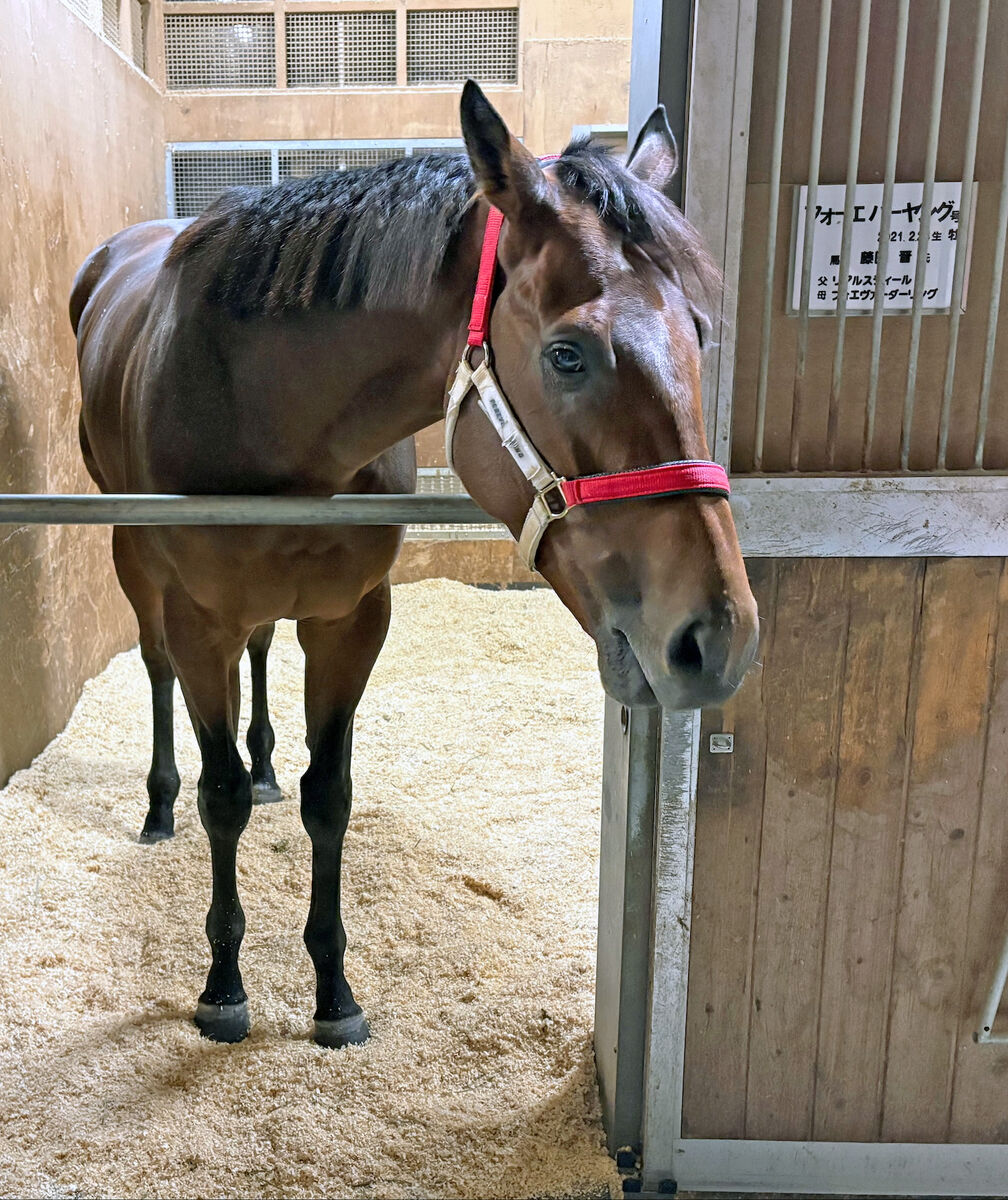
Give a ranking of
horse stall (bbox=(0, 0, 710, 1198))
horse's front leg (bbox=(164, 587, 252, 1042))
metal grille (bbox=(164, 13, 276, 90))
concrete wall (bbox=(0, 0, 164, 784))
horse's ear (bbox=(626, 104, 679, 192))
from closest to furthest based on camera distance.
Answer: horse's ear (bbox=(626, 104, 679, 192))
horse stall (bbox=(0, 0, 710, 1198))
horse's front leg (bbox=(164, 587, 252, 1042))
concrete wall (bbox=(0, 0, 164, 784))
metal grille (bbox=(164, 13, 276, 90))

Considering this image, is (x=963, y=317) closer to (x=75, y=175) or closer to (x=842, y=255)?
(x=842, y=255)

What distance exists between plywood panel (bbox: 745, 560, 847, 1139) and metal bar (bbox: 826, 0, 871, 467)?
199 mm

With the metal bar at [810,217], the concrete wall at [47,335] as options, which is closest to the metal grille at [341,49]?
the concrete wall at [47,335]

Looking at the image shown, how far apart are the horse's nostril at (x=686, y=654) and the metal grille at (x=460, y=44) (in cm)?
439

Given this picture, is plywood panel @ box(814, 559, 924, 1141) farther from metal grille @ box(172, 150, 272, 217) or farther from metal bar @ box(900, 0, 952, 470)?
metal grille @ box(172, 150, 272, 217)

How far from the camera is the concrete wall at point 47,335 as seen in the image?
2795 millimetres

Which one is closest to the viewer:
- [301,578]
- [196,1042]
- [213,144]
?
[301,578]

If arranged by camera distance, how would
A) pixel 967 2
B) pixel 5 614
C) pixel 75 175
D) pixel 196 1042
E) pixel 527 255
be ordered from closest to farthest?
pixel 527 255
pixel 967 2
pixel 196 1042
pixel 5 614
pixel 75 175

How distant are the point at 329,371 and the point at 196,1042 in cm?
131

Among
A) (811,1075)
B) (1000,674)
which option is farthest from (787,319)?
(811,1075)

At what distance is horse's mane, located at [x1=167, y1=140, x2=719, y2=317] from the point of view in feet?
3.48

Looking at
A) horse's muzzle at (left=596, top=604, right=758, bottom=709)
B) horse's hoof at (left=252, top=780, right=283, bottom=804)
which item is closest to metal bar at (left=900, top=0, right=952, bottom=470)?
horse's muzzle at (left=596, top=604, right=758, bottom=709)

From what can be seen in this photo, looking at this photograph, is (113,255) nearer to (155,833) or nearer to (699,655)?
(155,833)

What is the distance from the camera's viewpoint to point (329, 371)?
55.0 inches
